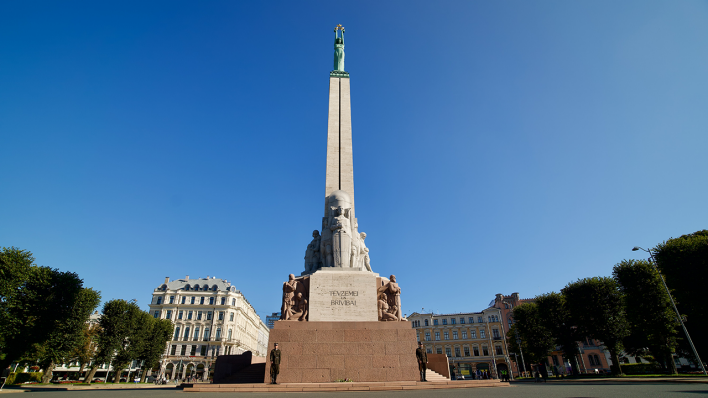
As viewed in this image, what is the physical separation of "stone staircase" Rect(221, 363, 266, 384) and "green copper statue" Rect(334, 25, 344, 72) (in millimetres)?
19393

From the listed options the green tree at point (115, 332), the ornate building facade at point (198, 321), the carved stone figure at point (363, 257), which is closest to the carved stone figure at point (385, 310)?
the carved stone figure at point (363, 257)

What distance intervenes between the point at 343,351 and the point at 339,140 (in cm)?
1244

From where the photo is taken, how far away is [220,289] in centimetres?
7119

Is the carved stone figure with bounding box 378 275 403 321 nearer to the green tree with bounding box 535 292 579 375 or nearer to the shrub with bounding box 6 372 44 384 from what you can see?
the green tree with bounding box 535 292 579 375

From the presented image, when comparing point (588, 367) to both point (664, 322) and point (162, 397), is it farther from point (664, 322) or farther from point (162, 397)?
point (162, 397)

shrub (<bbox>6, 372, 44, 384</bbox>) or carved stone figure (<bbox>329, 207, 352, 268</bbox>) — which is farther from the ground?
carved stone figure (<bbox>329, 207, 352, 268</bbox>)

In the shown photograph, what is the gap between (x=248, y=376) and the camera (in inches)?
634

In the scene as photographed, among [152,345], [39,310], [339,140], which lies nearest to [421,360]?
[339,140]

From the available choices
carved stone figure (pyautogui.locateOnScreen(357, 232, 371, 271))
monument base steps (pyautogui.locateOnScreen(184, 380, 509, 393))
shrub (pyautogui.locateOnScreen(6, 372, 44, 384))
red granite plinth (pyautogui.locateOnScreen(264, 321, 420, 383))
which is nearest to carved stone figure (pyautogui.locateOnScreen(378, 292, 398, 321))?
red granite plinth (pyautogui.locateOnScreen(264, 321, 420, 383))

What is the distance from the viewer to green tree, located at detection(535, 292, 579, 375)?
124 ft

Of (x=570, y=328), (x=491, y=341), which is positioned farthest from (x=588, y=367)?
(x=570, y=328)

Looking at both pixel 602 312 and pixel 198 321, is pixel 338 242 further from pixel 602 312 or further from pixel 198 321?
pixel 198 321

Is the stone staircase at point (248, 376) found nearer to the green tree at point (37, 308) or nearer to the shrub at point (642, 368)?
the green tree at point (37, 308)

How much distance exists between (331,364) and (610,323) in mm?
30973
